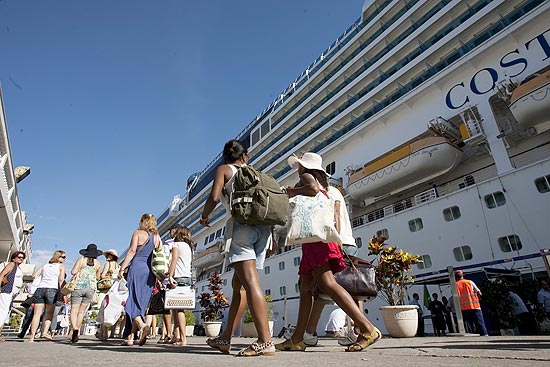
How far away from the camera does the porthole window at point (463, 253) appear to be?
9708 mm

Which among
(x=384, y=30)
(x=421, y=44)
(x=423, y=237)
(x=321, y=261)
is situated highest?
(x=384, y=30)

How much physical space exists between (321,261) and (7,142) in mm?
10097

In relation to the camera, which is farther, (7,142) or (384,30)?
(384,30)

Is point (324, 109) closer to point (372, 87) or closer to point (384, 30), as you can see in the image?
point (372, 87)

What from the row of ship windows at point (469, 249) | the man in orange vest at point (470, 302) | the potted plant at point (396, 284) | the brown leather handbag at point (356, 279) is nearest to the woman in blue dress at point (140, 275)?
the brown leather handbag at point (356, 279)

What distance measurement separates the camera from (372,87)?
1664 cm

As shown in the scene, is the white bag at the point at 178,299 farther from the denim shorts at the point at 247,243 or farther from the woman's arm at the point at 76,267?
the woman's arm at the point at 76,267

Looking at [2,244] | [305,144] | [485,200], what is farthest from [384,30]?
[2,244]

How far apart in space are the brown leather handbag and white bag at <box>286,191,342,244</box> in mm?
515

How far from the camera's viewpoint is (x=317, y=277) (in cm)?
246

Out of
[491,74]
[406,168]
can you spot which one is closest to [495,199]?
[406,168]

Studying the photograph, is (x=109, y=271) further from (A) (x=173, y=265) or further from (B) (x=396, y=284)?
(B) (x=396, y=284)

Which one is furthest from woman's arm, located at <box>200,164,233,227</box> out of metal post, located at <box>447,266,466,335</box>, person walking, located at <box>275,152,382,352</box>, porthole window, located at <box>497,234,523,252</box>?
porthole window, located at <box>497,234,523,252</box>

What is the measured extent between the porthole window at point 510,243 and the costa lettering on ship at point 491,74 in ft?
16.3
